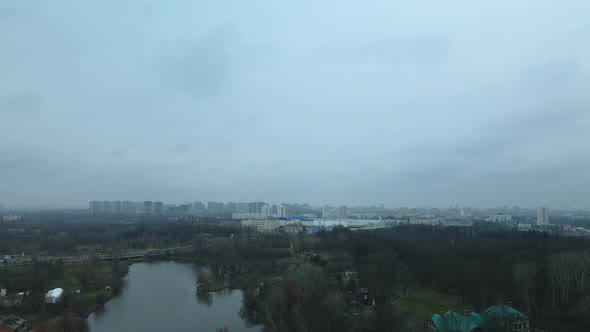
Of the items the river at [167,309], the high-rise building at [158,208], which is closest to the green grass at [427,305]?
the river at [167,309]

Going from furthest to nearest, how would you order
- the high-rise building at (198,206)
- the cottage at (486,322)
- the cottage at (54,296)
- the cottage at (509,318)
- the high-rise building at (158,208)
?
the high-rise building at (198,206) < the high-rise building at (158,208) < the cottage at (54,296) < the cottage at (509,318) < the cottage at (486,322)

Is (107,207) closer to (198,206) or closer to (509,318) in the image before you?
(198,206)

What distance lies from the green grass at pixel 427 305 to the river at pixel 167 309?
2.86 m

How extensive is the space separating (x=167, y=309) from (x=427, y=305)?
5475 mm

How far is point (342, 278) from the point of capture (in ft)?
36.3

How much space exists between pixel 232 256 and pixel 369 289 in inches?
317

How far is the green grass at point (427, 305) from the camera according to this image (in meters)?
8.08

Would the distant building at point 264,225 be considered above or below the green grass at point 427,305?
above

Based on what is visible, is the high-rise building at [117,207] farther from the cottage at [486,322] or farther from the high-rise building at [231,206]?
the cottage at [486,322]

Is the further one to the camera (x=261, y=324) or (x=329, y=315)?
(x=261, y=324)

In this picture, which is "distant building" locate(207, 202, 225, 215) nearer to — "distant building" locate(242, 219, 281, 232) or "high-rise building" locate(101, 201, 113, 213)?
"high-rise building" locate(101, 201, 113, 213)

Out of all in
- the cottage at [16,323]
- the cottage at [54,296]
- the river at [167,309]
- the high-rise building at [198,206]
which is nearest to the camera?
the cottage at [16,323]

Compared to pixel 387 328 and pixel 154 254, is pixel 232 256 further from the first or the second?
pixel 387 328

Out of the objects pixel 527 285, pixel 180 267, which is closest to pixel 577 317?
pixel 527 285
